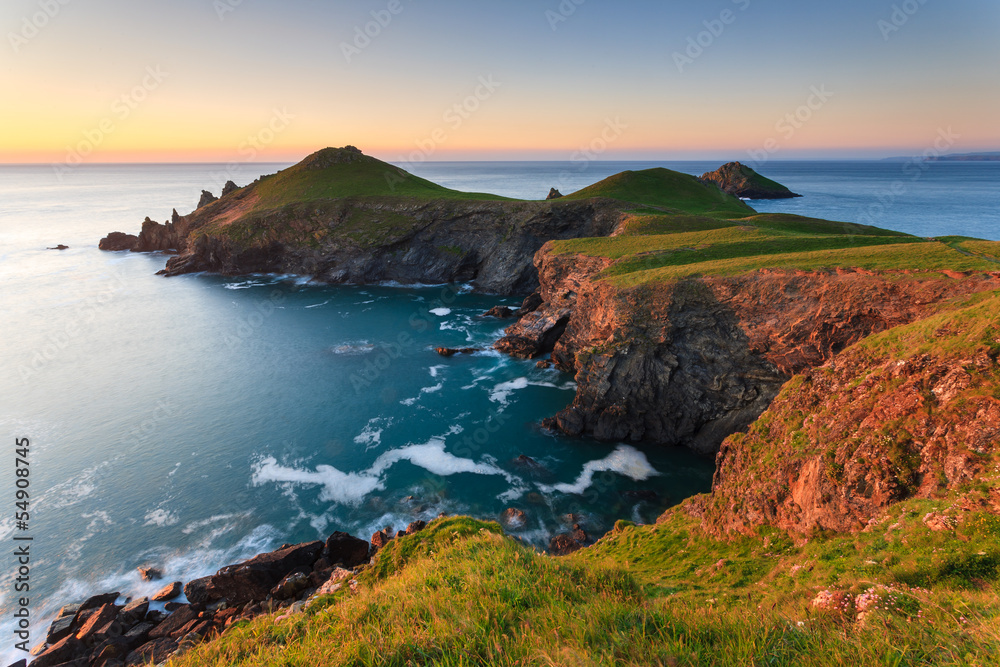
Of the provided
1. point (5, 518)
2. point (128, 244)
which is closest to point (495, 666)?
point (5, 518)

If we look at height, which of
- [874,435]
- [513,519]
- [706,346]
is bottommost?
[513,519]

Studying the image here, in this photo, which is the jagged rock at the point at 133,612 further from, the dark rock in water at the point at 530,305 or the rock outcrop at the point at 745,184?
the rock outcrop at the point at 745,184

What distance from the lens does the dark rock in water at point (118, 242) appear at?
10581 centimetres

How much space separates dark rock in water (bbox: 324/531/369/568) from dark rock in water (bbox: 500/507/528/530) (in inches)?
306

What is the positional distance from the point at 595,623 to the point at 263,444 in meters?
32.4

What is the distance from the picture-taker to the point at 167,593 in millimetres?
20969

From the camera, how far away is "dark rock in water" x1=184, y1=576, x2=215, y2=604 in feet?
66.6

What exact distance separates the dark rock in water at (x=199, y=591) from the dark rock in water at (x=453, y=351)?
97.3ft

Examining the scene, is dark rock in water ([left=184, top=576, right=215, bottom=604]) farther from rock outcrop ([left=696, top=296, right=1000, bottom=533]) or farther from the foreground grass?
rock outcrop ([left=696, top=296, right=1000, bottom=533])

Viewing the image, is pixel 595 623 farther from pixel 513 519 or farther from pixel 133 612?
pixel 133 612

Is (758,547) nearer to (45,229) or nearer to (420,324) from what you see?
(420,324)

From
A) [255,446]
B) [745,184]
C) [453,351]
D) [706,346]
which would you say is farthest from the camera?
[745,184]

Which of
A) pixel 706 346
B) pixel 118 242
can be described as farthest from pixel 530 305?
pixel 118 242

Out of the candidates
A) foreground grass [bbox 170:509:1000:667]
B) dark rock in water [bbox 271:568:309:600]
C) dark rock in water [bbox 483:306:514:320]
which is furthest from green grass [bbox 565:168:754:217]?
foreground grass [bbox 170:509:1000:667]
